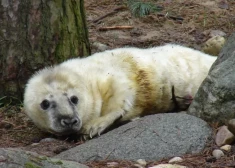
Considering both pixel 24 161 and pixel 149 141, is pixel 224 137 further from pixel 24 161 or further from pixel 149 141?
pixel 24 161

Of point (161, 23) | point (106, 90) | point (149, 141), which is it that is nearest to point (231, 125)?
point (149, 141)

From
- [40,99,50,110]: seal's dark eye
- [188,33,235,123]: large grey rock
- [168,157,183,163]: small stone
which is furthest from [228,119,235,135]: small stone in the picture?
[40,99,50,110]: seal's dark eye

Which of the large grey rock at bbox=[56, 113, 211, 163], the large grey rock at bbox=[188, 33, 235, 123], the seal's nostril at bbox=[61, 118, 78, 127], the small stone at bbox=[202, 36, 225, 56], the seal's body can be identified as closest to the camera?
the large grey rock at bbox=[56, 113, 211, 163]

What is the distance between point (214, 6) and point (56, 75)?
14.3ft

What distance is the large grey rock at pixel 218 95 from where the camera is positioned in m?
5.21

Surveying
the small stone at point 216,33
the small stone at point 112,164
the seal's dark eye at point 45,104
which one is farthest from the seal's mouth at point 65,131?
the small stone at point 216,33

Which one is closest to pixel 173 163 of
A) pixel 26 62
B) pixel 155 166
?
pixel 155 166

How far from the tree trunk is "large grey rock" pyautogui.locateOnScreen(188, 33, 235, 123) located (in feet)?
5.15

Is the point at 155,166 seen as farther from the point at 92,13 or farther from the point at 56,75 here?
the point at 92,13

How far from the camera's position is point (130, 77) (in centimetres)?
580

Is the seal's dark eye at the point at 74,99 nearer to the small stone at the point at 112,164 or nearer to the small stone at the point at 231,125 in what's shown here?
the small stone at the point at 112,164

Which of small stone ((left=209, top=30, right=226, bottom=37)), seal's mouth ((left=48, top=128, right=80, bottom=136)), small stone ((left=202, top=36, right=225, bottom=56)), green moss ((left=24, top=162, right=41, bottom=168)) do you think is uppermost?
green moss ((left=24, top=162, right=41, bottom=168))

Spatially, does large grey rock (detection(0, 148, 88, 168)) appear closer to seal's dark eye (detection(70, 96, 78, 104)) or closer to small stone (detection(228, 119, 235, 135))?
small stone (detection(228, 119, 235, 135))

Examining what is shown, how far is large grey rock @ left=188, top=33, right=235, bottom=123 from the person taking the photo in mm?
5215
